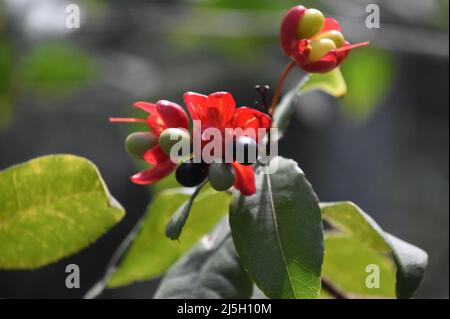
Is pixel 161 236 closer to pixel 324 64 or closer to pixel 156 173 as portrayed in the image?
pixel 156 173

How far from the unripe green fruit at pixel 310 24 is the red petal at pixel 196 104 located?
183 mm

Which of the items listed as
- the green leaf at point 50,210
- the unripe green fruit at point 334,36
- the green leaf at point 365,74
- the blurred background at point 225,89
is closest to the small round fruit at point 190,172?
the green leaf at point 50,210

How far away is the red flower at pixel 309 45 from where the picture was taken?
1.04m

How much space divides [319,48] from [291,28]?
49mm

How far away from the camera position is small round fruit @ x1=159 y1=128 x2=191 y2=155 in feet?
3.16

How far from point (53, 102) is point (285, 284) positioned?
2.69 meters

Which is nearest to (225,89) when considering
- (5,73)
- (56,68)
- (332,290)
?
(56,68)

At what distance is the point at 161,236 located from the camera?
1286 millimetres

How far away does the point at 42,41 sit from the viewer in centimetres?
294

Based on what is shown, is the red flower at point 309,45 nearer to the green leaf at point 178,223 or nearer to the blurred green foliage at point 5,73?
the green leaf at point 178,223

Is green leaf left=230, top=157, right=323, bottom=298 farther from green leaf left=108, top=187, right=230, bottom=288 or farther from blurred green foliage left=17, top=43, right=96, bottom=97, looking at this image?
blurred green foliage left=17, top=43, right=96, bottom=97
